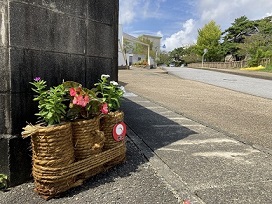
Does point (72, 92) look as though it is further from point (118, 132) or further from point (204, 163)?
point (204, 163)

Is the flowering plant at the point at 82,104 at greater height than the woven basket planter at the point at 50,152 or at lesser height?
greater

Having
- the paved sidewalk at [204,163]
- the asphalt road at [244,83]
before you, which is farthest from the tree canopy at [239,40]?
the paved sidewalk at [204,163]

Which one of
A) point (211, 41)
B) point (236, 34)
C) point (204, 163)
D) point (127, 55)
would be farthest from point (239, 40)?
point (204, 163)

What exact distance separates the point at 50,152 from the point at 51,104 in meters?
0.42

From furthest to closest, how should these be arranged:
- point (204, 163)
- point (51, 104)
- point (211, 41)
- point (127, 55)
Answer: point (211, 41) → point (127, 55) → point (204, 163) → point (51, 104)

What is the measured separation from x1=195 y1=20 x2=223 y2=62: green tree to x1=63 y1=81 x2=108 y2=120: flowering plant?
48.7 m

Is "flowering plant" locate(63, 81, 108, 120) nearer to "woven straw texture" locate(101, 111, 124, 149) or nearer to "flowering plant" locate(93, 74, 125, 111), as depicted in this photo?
"woven straw texture" locate(101, 111, 124, 149)

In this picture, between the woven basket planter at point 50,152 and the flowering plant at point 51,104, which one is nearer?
the woven basket planter at point 50,152

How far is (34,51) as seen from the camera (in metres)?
2.58

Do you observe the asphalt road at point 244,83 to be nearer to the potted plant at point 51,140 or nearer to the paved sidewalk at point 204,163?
the paved sidewalk at point 204,163

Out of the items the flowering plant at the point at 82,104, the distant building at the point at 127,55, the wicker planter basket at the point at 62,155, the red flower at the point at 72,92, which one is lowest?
the wicker planter basket at the point at 62,155

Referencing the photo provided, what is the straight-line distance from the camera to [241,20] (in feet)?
153

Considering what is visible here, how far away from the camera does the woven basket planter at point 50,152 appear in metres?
2.21

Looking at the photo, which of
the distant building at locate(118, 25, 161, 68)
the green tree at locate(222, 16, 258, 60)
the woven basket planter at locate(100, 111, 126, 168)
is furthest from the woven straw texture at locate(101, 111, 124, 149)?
the green tree at locate(222, 16, 258, 60)
